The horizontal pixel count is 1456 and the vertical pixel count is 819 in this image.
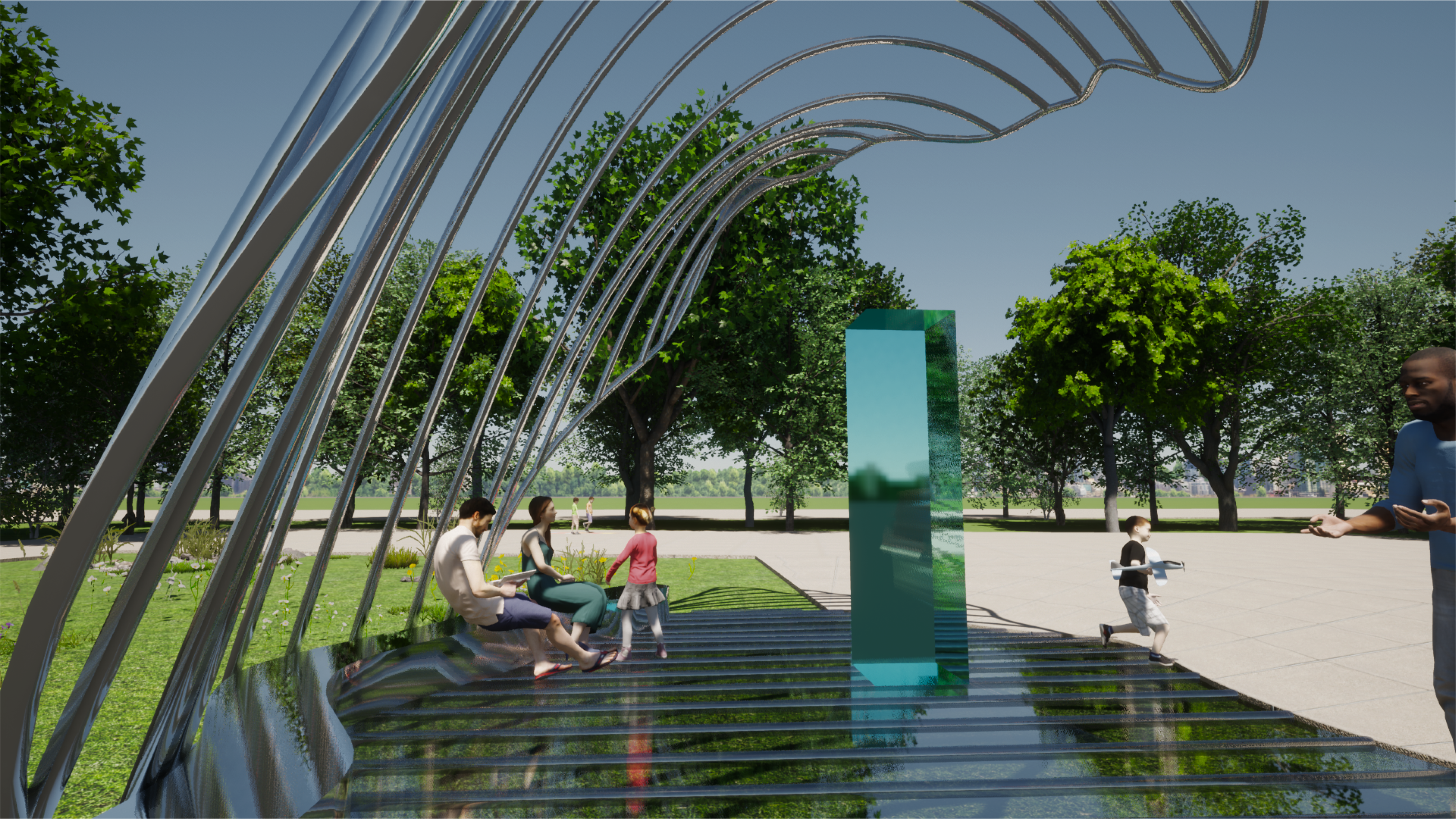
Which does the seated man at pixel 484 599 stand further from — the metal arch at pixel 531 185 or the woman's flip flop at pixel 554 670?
the metal arch at pixel 531 185

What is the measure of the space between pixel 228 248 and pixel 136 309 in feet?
56.3

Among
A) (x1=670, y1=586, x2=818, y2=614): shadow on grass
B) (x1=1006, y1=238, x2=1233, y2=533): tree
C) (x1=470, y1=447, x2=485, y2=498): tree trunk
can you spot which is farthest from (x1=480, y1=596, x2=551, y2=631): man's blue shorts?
(x1=1006, y1=238, x2=1233, y2=533): tree

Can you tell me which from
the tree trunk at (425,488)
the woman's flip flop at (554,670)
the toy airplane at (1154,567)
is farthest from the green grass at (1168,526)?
the woman's flip flop at (554,670)

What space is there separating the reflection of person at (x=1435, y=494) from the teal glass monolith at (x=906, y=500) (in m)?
2.71

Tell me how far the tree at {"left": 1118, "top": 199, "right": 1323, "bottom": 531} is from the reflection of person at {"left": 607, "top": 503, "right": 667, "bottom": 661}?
2889 centimetres

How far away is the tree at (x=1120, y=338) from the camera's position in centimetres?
3016

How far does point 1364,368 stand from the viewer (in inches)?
1213

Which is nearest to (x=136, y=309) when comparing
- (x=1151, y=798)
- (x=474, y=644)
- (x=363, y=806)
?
(x=474, y=644)

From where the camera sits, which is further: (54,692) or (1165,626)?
(54,692)

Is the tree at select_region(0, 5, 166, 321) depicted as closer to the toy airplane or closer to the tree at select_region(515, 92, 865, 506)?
the tree at select_region(515, 92, 865, 506)

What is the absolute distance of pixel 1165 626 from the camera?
22.8ft

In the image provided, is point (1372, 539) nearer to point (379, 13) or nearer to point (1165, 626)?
point (1165, 626)

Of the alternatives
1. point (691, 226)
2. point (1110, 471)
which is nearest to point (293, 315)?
point (691, 226)

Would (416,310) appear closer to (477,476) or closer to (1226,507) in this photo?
(477,476)
